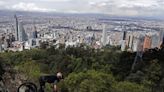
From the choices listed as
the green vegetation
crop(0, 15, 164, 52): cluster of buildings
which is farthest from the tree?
crop(0, 15, 164, 52): cluster of buildings

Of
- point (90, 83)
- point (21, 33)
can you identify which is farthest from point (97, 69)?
point (21, 33)

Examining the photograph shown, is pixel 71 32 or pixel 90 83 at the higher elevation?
pixel 90 83

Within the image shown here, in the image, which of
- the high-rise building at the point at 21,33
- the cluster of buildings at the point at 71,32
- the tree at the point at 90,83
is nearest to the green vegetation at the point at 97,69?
the tree at the point at 90,83

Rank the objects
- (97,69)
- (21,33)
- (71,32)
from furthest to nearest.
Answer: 1. (71,32)
2. (21,33)
3. (97,69)

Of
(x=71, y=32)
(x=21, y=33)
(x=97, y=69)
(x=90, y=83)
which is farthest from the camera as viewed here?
(x=71, y=32)

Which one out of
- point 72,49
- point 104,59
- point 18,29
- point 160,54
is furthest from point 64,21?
point 160,54

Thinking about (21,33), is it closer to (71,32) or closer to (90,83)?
(71,32)
